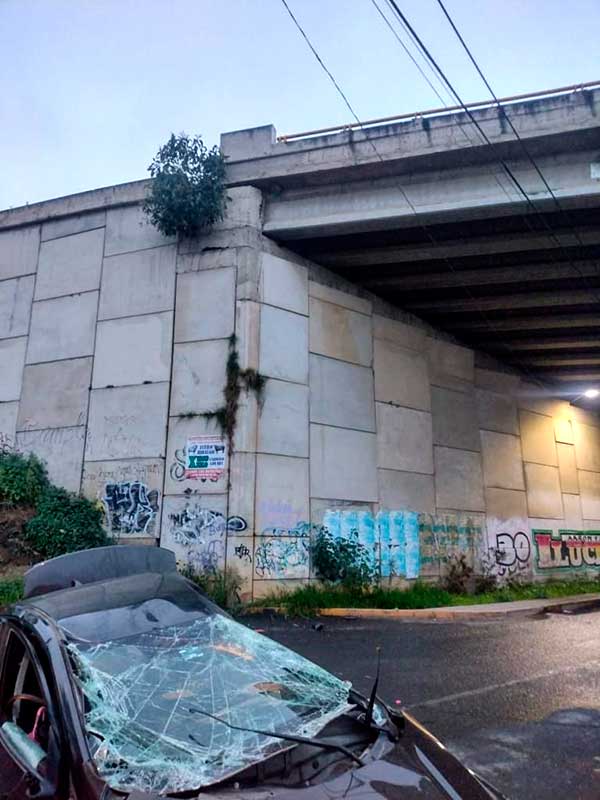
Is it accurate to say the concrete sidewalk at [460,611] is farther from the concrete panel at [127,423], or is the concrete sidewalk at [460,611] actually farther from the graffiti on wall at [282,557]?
the concrete panel at [127,423]

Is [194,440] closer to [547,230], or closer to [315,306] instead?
[315,306]

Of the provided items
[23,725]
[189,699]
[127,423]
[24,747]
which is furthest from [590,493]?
[24,747]

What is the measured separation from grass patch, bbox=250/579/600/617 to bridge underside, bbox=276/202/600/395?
7.18 meters

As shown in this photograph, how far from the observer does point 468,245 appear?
13.4 m

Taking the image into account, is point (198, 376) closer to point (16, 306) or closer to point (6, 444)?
point (6, 444)

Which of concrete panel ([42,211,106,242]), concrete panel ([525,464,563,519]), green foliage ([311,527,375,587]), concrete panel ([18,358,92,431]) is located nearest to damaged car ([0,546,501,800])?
green foliage ([311,527,375,587])

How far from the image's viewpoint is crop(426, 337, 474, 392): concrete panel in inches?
647

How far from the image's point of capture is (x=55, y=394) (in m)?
13.5

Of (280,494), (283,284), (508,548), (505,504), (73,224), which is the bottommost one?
(508,548)

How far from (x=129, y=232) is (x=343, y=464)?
7.13 m

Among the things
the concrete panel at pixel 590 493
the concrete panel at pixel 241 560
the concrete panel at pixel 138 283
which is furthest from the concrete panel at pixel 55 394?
the concrete panel at pixel 590 493

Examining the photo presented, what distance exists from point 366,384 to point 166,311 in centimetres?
490

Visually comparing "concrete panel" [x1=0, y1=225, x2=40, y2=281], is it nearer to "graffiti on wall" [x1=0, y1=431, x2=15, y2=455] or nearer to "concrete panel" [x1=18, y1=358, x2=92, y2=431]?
"concrete panel" [x1=18, y1=358, x2=92, y2=431]

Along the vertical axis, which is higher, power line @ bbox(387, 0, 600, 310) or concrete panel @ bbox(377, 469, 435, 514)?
power line @ bbox(387, 0, 600, 310)
